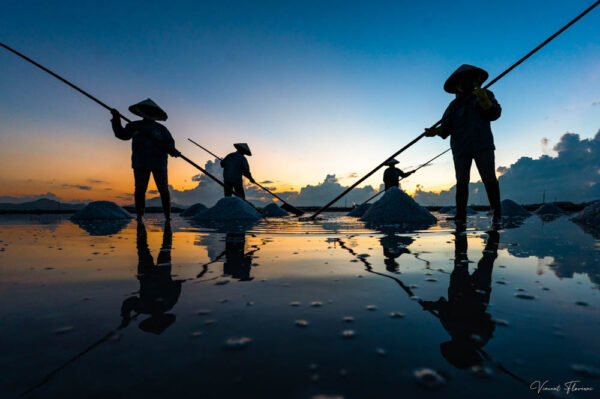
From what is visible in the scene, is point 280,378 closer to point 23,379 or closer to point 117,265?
point 23,379

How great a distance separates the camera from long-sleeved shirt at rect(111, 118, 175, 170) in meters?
4.96

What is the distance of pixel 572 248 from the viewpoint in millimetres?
2303

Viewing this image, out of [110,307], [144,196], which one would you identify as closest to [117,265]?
[110,307]

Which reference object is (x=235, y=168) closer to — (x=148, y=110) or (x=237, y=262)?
(x=148, y=110)

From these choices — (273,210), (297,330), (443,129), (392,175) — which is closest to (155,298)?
(297,330)

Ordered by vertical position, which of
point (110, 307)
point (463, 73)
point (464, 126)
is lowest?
point (110, 307)

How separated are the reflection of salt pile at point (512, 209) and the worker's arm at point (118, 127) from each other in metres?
11.2

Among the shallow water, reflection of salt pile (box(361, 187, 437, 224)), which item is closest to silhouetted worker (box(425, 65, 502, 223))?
reflection of salt pile (box(361, 187, 437, 224))

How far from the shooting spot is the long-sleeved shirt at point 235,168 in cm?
895

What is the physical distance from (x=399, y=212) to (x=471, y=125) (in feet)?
6.55

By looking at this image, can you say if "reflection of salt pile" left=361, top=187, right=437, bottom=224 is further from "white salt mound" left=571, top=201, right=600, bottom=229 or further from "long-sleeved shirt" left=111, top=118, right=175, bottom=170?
"long-sleeved shirt" left=111, top=118, right=175, bottom=170

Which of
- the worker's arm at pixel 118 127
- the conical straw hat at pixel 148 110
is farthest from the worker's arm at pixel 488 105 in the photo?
the worker's arm at pixel 118 127

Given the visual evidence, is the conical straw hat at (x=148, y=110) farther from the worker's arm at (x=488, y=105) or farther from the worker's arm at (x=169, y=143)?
the worker's arm at (x=488, y=105)

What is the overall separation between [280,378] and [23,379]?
53cm
